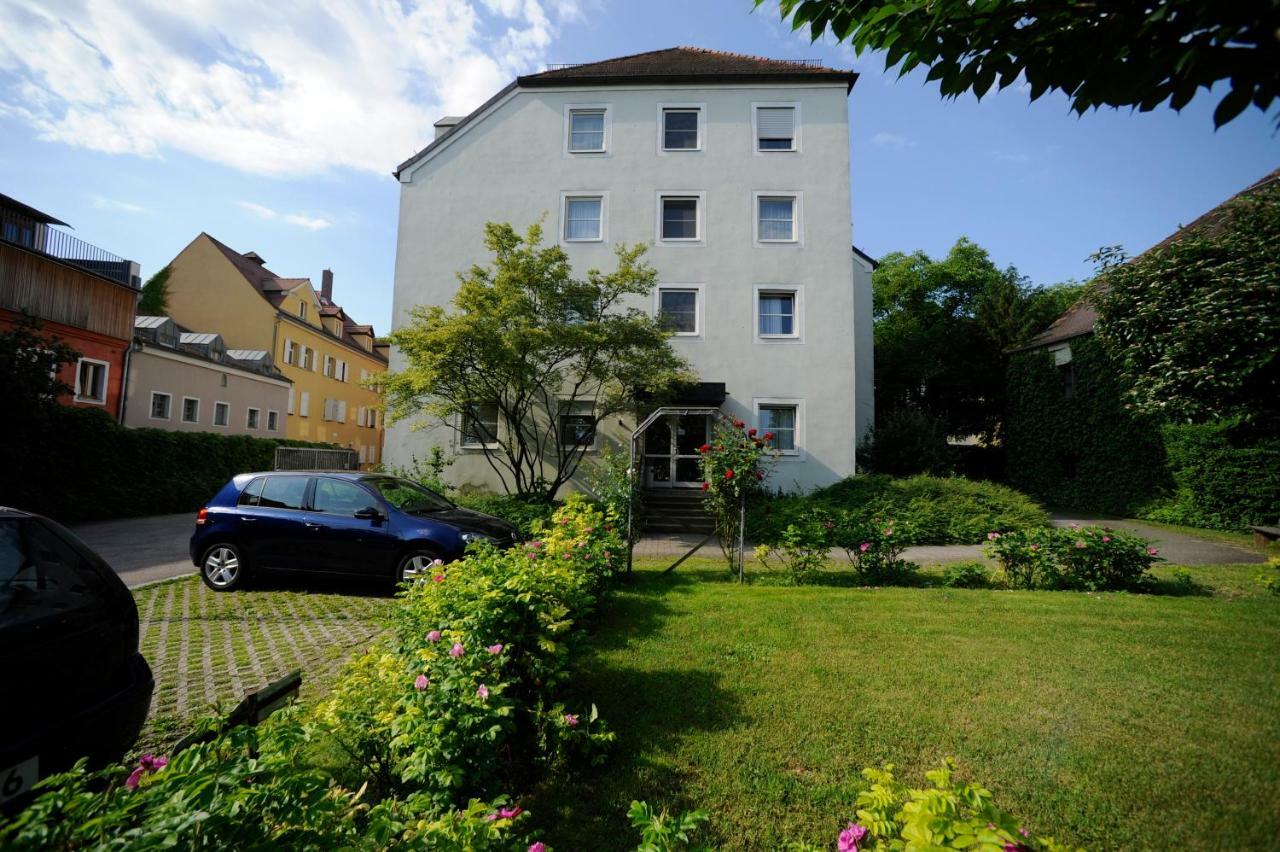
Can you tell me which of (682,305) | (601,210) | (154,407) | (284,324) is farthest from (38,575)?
(284,324)

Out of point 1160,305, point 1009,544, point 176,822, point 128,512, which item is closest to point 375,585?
point 176,822

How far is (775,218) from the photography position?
714 inches

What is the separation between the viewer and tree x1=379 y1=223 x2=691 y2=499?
12.8 metres

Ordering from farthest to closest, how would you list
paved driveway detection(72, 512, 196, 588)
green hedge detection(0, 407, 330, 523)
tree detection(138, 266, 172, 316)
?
tree detection(138, 266, 172, 316) → green hedge detection(0, 407, 330, 523) → paved driveway detection(72, 512, 196, 588)

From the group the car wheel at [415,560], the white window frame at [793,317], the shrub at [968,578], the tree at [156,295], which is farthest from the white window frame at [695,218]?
the tree at [156,295]

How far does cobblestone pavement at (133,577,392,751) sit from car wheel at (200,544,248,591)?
0.15m

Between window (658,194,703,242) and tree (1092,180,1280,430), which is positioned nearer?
tree (1092,180,1280,430)

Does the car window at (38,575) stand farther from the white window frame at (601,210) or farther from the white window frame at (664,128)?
the white window frame at (664,128)

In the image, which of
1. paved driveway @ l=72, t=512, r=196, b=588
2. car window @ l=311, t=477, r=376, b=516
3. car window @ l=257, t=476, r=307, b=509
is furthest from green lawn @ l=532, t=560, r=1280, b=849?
paved driveway @ l=72, t=512, r=196, b=588

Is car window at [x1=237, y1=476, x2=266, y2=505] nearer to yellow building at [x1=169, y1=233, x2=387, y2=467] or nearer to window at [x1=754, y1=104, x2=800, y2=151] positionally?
window at [x1=754, y1=104, x2=800, y2=151]

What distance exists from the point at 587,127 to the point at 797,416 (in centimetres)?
1217

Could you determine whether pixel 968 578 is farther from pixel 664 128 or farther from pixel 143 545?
pixel 664 128

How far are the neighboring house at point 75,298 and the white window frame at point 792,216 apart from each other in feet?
67.9

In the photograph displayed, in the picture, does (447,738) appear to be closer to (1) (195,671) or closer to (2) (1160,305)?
(1) (195,671)
